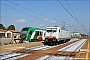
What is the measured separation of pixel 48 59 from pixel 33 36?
28.4 metres

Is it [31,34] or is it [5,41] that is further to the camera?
[31,34]

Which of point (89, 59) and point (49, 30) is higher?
point (49, 30)

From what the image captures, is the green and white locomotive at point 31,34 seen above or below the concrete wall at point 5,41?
above

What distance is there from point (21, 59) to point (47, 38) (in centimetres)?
2064

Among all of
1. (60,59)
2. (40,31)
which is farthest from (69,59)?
(40,31)

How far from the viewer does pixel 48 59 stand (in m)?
15.1

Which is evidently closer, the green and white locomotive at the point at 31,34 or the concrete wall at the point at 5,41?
the concrete wall at the point at 5,41

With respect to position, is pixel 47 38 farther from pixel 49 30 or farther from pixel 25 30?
pixel 25 30

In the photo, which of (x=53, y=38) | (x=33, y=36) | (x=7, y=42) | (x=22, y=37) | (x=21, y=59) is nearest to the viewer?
(x=21, y=59)

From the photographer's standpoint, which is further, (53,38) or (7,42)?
(53,38)

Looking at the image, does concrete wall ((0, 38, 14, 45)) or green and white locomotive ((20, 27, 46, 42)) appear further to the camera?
green and white locomotive ((20, 27, 46, 42))

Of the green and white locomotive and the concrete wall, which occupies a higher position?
the green and white locomotive

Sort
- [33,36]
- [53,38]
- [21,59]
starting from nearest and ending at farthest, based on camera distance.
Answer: [21,59] < [53,38] < [33,36]

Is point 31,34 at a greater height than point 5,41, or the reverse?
point 31,34
